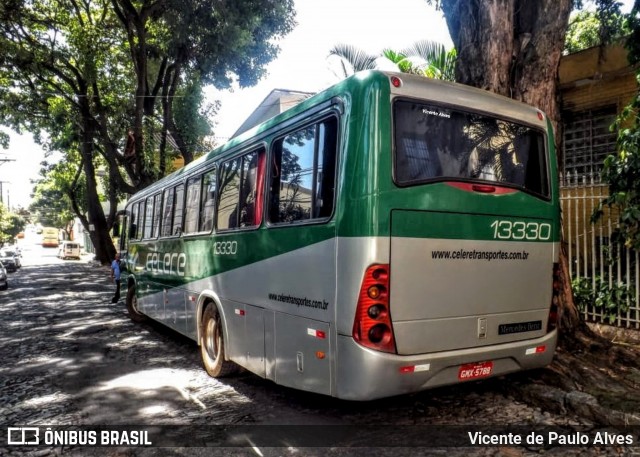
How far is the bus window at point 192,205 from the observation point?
22.5 feet

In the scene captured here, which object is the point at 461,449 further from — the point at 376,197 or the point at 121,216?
the point at 121,216

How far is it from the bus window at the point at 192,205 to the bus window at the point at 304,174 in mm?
2326

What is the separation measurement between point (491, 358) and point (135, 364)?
4870 millimetres

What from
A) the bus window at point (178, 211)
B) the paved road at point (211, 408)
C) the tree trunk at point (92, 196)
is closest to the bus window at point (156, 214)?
the bus window at point (178, 211)

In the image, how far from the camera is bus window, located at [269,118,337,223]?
13.3 feet

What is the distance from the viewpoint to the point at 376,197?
3674 millimetres

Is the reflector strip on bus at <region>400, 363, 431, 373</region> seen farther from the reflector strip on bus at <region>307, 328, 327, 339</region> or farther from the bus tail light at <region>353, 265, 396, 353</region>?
the reflector strip on bus at <region>307, 328, 327, 339</region>

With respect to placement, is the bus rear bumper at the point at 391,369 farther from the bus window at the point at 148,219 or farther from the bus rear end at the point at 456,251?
the bus window at the point at 148,219

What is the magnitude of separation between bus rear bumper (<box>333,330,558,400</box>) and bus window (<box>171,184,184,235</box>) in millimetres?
4501

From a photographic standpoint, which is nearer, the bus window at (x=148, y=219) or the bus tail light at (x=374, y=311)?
the bus tail light at (x=374, y=311)

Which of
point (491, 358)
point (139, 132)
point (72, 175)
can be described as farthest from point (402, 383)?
point (72, 175)

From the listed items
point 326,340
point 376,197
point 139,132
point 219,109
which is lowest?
point 326,340

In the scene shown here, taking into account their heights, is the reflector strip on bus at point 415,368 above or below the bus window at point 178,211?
below

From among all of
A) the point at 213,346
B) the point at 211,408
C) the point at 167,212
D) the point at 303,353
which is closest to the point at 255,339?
the point at 211,408
